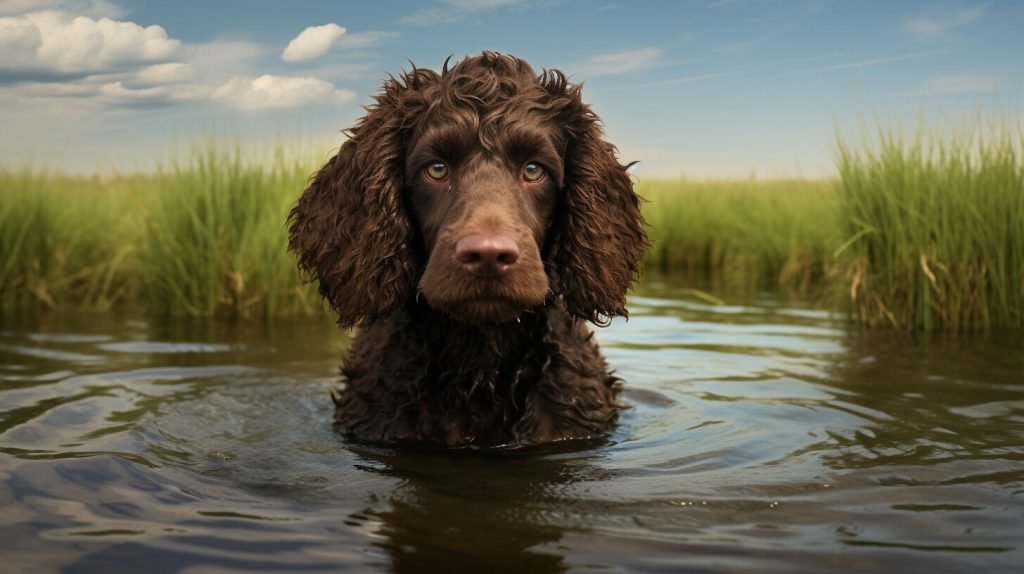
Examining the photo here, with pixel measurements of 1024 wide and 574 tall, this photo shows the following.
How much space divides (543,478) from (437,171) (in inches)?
55.9

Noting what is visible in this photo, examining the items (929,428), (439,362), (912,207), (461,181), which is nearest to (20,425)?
(439,362)

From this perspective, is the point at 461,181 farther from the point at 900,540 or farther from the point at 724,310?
the point at 724,310

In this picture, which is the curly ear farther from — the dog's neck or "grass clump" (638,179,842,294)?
"grass clump" (638,179,842,294)

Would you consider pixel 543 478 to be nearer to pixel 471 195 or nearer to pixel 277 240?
pixel 471 195

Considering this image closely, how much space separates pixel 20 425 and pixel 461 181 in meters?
2.94

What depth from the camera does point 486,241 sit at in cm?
379

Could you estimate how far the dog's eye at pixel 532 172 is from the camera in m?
4.48

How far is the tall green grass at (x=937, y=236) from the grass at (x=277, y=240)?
1 centimetres

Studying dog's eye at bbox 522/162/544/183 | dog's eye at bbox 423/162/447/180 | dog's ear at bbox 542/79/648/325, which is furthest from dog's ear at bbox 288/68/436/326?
dog's ear at bbox 542/79/648/325

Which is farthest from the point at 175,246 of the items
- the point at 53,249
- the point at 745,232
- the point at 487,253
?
the point at 745,232

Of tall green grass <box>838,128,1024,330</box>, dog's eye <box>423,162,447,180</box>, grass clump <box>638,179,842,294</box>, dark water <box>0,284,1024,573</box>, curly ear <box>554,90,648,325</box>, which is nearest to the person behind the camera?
dark water <box>0,284,1024,573</box>

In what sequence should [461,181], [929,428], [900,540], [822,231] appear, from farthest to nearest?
1. [822,231]
2. [929,428]
3. [461,181]
4. [900,540]

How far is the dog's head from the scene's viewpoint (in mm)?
4262

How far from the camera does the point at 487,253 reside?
12.5 feet
